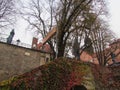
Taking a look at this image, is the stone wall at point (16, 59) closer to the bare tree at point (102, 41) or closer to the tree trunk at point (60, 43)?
the bare tree at point (102, 41)

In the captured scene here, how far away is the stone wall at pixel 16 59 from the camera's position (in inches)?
903

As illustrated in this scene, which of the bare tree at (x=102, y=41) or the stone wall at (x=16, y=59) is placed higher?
the bare tree at (x=102, y=41)

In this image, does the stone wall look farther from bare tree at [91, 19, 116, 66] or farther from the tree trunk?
the tree trunk

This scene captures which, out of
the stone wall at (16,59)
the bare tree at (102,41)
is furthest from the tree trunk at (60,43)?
the bare tree at (102,41)

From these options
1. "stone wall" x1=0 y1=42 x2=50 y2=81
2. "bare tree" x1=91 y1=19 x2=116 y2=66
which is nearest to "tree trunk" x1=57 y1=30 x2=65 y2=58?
"stone wall" x1=0 y1=42 x2=50 y2=81

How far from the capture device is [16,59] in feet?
78.8

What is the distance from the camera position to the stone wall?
22941mm

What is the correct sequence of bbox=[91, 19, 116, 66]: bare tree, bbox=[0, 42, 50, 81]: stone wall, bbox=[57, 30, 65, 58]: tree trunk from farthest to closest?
bbox=[91, 19, 116, 66]: bare tree → bbox=[0, 42, 50, 81]: stone wall → bbox=[57, 30, 65, 58]: tree trunk

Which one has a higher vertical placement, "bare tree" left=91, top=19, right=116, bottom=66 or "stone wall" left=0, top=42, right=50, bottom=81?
"bare tree" left=91, top=19, right=116, bottom=66

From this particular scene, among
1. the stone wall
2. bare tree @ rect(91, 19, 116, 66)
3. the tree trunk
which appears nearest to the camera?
the tree trunk

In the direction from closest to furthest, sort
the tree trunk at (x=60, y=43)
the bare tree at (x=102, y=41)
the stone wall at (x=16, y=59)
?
the tree trunk at (x=60, y=43), the stone wall at (x=16, y=59), the bare tree at (x=102, y=41)

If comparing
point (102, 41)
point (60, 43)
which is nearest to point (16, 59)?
point (60, 43)

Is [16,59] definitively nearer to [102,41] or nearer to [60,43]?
[60,43]

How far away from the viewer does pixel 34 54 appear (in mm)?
25703
